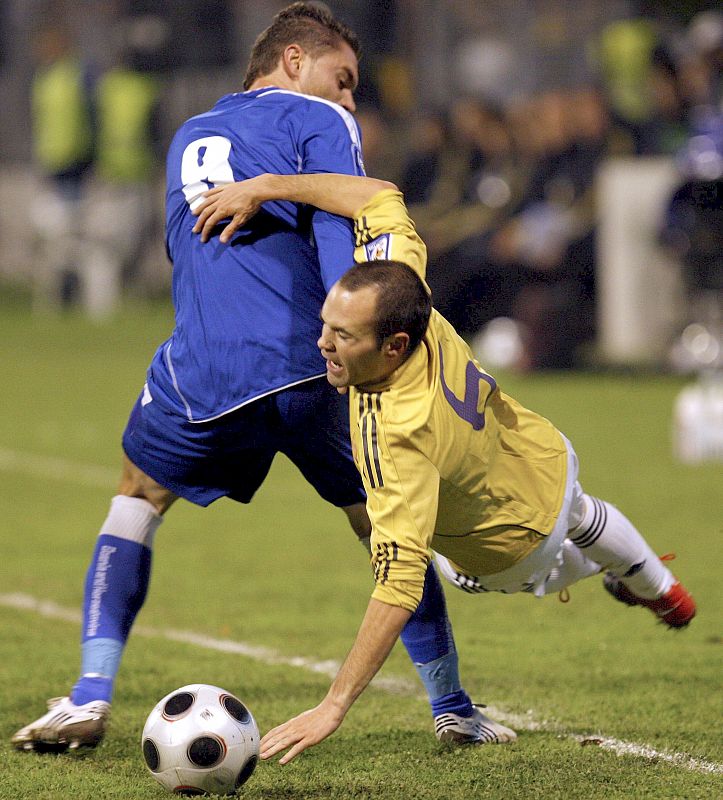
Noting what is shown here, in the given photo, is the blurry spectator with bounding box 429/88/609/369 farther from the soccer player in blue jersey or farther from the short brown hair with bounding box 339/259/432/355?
the short brown hair with bounding box 339/259/432/355

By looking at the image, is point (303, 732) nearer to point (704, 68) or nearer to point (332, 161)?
point (332, 161)

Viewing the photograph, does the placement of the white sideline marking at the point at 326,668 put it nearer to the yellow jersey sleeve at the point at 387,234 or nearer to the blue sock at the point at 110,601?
the blue sock at the point at 110,601

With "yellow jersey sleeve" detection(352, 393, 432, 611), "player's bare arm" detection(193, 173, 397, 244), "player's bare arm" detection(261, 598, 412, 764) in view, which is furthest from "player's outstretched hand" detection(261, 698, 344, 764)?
"player's bare arm" detection(193, 173, 397, 244)

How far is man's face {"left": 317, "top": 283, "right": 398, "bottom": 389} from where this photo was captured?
3.78m

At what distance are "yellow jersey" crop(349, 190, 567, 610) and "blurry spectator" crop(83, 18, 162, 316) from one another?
1679 cm

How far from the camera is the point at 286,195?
4.21 metres

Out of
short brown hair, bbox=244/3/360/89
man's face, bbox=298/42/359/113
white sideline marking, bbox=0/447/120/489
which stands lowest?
white sideline marking, bbox=0/447/120/489

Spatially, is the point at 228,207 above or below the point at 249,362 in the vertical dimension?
above

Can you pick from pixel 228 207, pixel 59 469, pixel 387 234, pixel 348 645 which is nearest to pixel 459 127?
pixel 59 469

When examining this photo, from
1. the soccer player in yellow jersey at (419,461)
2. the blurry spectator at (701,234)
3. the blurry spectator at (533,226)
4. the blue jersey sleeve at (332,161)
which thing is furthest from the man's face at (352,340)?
the blurry spectator at (533,226)

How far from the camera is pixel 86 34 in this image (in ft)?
79.9

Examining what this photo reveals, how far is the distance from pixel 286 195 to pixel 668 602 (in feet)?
5.52

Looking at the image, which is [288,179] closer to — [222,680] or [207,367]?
[207,367]

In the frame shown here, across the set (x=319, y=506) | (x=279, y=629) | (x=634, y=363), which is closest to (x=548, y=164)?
A: (x=634, y=363)
